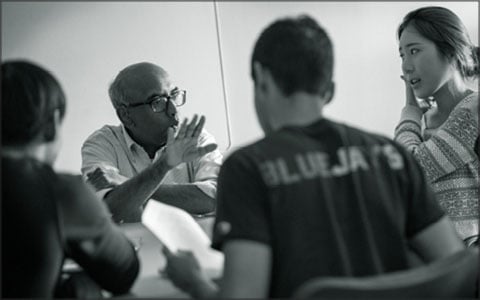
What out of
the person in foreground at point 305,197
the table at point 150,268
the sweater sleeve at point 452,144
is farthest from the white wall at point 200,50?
the person in foreground at point 305,197

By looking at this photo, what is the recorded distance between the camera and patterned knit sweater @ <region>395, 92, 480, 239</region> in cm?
240

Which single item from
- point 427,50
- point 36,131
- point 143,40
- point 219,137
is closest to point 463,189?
point 427,50

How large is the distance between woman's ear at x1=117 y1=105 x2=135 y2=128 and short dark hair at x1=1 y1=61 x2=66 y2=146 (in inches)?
65.5

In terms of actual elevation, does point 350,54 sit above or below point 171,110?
above

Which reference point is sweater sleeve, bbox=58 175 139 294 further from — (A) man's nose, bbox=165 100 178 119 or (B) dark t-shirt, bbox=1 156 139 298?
(A) man's nose, bbox=165 100 178 119

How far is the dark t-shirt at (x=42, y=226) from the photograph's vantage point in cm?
135

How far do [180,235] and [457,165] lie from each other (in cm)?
112

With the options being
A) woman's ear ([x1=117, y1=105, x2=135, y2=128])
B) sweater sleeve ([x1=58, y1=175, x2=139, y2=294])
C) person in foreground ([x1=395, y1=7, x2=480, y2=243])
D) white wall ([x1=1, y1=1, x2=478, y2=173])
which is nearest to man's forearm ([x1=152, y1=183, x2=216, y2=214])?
woman's ear ([x1=117, y1=105, x2=135, y2=128])

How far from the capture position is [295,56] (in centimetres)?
138

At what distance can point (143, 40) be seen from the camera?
177 inches

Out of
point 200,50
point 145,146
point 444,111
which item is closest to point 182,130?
point 145,146

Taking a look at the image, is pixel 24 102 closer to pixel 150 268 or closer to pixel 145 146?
pixel 150 268

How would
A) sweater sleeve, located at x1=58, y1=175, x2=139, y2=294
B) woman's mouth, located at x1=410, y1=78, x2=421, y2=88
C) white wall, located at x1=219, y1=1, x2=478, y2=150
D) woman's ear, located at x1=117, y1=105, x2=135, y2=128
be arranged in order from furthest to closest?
white wall, located at x1=219, y1=1, x2=478, y2=150
woman's ear, located at x1=117, y1=105, x2=135, y2=128
woman's mouth, located at x1=410, y1=78, x2=421, y2=88
sweater sleeve, located at x1=58, y1=175, x2=139, y2=294

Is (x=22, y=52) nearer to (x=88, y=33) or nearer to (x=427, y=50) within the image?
(x=88, y=33)
